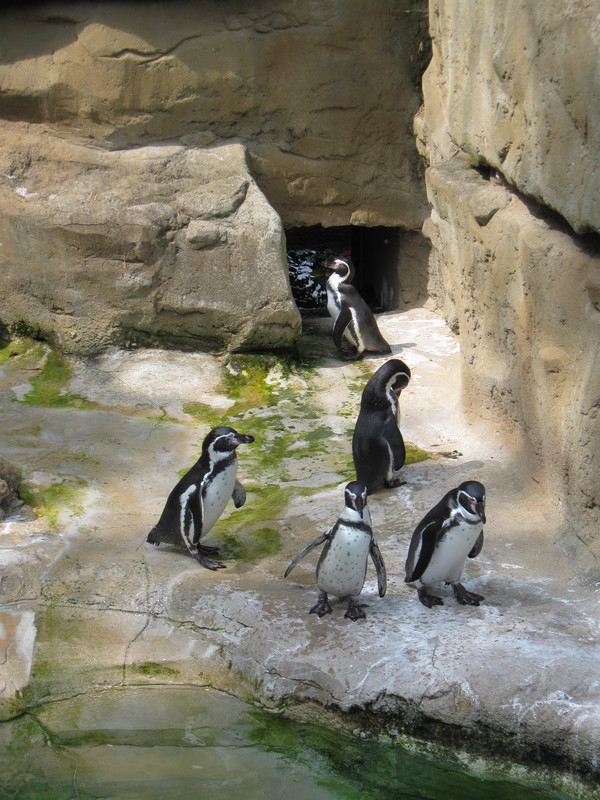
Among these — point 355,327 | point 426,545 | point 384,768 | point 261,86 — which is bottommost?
point 384,768

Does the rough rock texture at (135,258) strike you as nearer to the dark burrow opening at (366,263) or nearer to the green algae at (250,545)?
the dark burrow opening at (366,263)

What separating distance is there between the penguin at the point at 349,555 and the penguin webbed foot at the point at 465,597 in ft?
1.10

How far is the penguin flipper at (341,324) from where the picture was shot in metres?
7.85

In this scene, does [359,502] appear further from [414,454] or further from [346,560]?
[414,454]

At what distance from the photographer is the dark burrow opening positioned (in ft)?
29.2

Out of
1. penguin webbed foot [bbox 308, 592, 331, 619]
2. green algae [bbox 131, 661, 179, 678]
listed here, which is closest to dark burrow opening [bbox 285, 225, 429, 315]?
penguin webbed foot [bbox 308, 592, 331, 619]

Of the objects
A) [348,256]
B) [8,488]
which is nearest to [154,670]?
[8,488]

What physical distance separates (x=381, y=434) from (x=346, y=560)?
1.48m

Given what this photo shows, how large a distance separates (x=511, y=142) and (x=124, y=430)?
283cm

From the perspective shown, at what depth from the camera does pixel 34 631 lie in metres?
4.41

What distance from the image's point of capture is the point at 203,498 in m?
4.81

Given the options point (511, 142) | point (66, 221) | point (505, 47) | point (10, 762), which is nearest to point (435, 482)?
point (511, 142)

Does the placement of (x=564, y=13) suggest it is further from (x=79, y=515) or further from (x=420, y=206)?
(x=420, y=206)

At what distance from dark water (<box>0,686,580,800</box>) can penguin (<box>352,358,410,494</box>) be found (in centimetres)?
169
